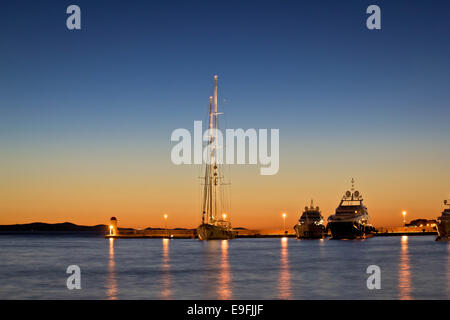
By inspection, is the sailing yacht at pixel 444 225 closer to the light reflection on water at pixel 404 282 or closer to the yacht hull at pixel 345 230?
the yacht hull at pixel 345 230

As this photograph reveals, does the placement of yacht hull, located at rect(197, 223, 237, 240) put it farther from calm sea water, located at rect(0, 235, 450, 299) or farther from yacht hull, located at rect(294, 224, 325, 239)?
calm sea water, located at rect(0, 235, 450, 299)

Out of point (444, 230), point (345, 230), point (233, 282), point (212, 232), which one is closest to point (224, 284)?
point (233, 282)

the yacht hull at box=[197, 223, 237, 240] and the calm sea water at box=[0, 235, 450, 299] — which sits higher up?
the calm sea water at box=[0, 235, 450, 299]

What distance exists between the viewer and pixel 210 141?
440 feet

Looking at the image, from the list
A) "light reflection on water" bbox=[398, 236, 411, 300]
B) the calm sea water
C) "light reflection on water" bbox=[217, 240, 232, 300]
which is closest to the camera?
"light reflection on water" bbox=[217, 240, 232, 300]

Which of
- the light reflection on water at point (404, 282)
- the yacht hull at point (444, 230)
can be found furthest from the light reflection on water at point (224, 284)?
the yacht hull at point (444, 230)

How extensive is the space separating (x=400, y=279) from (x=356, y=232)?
12383cm

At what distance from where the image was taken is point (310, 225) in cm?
18400

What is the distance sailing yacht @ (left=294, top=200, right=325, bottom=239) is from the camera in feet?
602

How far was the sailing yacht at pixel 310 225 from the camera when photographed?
183 metres

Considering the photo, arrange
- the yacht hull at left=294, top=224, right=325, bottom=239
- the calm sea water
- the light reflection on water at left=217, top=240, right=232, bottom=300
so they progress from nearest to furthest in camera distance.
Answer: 1. the light reflection on water at left=217, top=240, right=232, bottom=300
2. the calm sea water
3. the yacht hull at left=294, top=224, right=325, bottom=239

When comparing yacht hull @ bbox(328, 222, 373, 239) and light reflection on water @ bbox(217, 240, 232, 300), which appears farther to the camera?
yacht hull @ bbox(328, 222, 373, 239)

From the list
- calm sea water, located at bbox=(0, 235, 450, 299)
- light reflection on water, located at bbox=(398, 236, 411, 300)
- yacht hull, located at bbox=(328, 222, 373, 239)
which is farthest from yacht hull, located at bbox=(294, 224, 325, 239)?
light reflection on water, located at bbox=(398, 236, 411, 300)

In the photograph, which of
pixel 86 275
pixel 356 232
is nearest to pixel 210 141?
pixel 356 232
